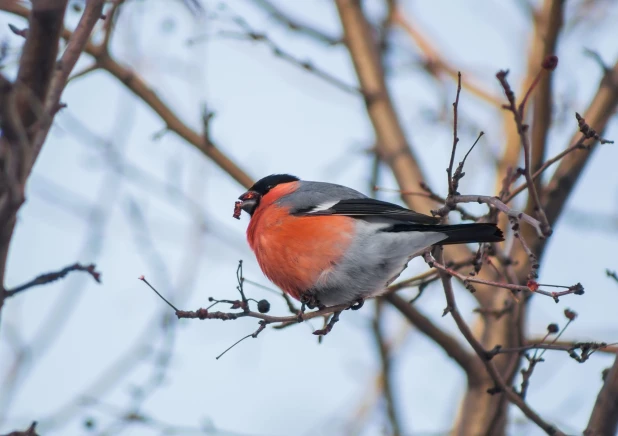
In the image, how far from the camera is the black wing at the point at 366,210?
3.74 metres

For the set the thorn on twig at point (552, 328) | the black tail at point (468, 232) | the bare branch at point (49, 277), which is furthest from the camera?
the thorn on twig at point (552, 328)

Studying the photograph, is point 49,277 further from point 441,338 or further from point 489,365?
point 441,338

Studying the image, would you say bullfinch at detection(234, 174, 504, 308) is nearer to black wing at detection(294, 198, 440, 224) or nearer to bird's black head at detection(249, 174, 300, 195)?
black wing at detection(294, 198, 440, 224)

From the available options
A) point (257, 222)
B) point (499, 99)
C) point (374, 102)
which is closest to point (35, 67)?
point (257, 222)

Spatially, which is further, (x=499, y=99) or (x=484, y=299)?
(x=499, y=99)

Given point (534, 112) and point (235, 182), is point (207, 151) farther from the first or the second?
point (534, 112)

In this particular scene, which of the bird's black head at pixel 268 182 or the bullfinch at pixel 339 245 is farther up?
the bird's black head at pixel 268 182

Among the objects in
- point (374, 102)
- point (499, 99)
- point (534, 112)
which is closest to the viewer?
point (534, 112)

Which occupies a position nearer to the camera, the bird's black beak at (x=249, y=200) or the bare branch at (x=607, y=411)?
the bare branch at (x=607, y=411)

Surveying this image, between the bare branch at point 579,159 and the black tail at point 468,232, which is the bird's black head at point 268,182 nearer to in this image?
the black tail at point 468,232

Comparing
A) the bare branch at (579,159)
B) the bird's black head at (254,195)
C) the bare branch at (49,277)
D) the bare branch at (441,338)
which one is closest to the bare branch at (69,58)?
the bare branch at (49,277)

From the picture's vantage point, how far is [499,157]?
19.7 feet

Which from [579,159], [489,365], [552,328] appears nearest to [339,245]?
[489,365]

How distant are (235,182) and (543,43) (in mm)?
2388
